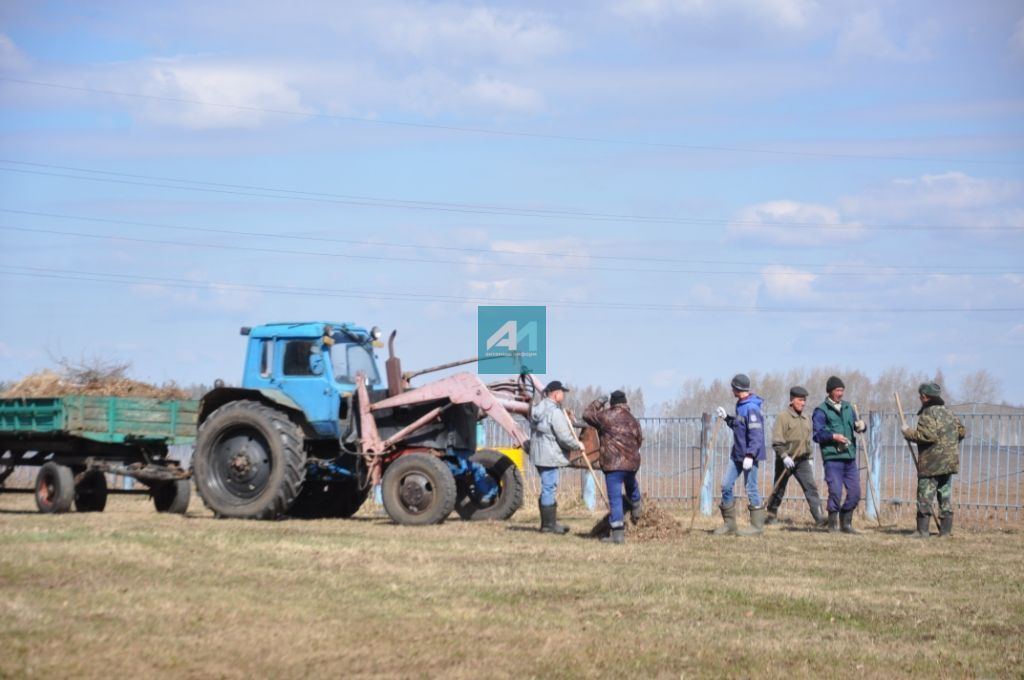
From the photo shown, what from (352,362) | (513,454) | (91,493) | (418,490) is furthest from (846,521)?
(91,493)

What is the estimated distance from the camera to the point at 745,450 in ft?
55.3

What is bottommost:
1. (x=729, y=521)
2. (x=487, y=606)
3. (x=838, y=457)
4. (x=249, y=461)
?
(x=487, y=606)

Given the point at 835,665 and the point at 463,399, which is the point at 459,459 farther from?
the point at 835,665

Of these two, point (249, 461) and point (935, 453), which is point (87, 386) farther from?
point (935, 453)

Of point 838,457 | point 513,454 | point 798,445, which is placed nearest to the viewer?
point 838,457

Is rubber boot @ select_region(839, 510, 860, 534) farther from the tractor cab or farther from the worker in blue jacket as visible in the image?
the tractor cab

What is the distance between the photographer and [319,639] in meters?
9.00

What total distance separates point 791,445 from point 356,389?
18.9ft

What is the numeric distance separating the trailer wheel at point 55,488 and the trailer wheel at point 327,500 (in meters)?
2.99

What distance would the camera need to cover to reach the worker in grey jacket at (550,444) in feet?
54.4

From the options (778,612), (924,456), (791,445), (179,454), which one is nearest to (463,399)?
(791,445)

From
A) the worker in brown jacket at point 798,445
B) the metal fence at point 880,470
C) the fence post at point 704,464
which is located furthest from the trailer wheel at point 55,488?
the fence post at point 704,464

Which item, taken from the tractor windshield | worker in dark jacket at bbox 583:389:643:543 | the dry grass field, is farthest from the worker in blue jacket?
the tractor windshield

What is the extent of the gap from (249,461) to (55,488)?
9.53ft
